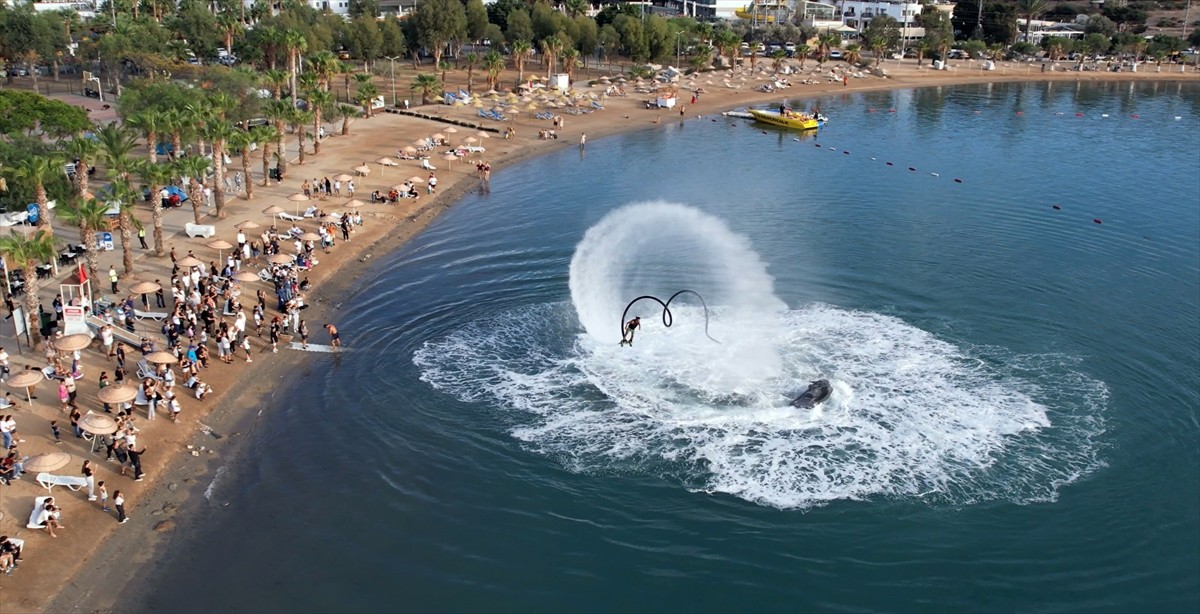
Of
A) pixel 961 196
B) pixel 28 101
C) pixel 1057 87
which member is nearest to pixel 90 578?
pixel 28 101

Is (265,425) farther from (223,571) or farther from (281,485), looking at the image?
(223,571)

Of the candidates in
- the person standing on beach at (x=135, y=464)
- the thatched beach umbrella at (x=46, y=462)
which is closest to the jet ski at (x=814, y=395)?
the person standing on beach at (x=135, y=464)

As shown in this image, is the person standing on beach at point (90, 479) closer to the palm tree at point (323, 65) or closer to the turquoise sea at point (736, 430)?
the turquoise sea at point (736, 430)

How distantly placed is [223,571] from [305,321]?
24.3 meters

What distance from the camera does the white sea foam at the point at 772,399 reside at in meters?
39.6

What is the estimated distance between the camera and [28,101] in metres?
82.0

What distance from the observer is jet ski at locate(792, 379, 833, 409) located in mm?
44438

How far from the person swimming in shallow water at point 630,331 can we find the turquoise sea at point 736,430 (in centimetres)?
94

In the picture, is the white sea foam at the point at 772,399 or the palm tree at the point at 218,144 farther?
the palm tree at the point at 218,144

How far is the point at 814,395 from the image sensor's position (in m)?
44.8

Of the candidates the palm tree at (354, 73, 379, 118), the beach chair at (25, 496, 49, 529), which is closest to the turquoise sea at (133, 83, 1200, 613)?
the beach chair at (25, 496, 49, 529)

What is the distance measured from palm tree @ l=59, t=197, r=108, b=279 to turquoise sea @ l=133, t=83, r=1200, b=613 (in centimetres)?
1487

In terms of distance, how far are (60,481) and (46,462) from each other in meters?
1.34

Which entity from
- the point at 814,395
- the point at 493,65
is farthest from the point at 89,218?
the point at 493,65
